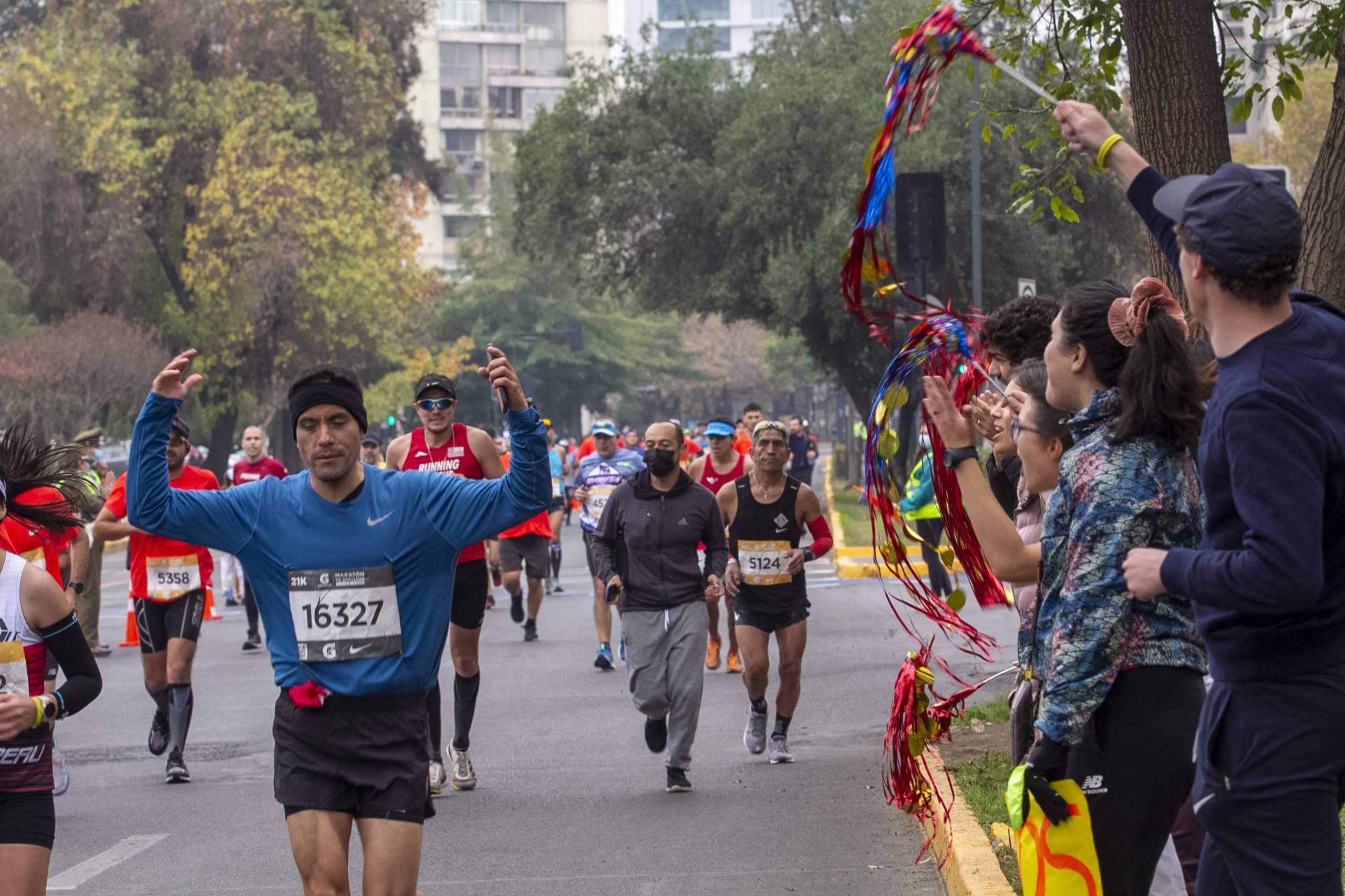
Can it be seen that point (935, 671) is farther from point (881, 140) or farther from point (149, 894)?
point (881, 140)

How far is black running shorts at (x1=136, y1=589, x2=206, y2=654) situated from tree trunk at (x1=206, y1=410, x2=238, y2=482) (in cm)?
3375

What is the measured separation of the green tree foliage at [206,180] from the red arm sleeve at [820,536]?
3066 cm

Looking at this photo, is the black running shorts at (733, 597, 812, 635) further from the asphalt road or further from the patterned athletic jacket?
the patterned athletic jacket

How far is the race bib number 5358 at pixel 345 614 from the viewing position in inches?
191

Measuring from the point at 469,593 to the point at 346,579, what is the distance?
4020 millimetres

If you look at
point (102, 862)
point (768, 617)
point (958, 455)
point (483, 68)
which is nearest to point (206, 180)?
point (768, 617)

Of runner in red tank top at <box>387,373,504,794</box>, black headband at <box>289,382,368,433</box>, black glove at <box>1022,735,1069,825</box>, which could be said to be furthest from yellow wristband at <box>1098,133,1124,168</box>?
runner in red tank top at <box>387,373,504,794</box>

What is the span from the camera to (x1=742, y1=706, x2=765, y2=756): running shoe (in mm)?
9711

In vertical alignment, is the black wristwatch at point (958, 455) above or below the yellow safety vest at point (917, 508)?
above

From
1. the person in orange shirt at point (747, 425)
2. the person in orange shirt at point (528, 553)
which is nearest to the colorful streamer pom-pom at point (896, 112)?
the person in orange shirt at point (528, 553)

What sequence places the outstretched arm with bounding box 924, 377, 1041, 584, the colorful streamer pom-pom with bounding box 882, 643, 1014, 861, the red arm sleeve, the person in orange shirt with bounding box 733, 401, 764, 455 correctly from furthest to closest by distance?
the person in orange shirt with bounding box 733, 401, 764, 455 → the red arm sleeve → the colorful streamer pom-pom with bounding box 882, 643, 1014, 861 → the outstretched arm with bounding box 924, 377, 1041, 584

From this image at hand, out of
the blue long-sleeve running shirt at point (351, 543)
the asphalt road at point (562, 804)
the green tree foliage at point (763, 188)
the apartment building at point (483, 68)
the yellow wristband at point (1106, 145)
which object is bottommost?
the asphalt road at point (562, 804)

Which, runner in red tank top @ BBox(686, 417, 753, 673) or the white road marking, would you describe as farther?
runner in red tank top @ BBox(686, 417, 753, 673)

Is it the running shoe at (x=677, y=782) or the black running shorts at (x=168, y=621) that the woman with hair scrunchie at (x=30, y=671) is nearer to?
the running shoe at (x=677, y=782)
